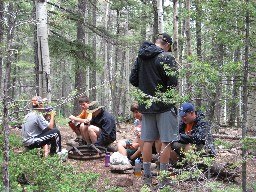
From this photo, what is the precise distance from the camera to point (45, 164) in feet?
14.0

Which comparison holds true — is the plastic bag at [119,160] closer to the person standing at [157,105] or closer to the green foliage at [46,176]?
the person standing at [157,105]

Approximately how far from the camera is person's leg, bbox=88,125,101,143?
712 cm

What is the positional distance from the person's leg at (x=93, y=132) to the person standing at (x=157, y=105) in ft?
7.75

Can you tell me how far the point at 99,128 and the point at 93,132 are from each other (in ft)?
0.75

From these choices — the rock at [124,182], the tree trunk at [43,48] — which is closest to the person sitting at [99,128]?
the tree trunk at [43,48]

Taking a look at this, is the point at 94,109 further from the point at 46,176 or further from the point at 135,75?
the point at 46,176

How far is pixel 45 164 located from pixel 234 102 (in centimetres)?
242

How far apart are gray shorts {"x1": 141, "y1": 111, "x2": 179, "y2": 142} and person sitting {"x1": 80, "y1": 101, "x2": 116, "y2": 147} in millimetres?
2405

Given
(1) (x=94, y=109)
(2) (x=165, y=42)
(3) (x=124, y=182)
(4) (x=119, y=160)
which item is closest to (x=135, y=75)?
(2) (x=165, y=42)

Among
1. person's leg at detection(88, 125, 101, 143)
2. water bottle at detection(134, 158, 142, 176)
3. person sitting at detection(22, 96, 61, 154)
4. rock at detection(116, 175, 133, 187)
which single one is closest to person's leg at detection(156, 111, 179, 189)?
rock at detection(116, 175, 133, 187)

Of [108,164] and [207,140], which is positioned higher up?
[207,140]

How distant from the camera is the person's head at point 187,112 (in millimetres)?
5231

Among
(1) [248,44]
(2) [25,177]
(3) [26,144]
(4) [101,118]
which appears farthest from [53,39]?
(1) [248,44]

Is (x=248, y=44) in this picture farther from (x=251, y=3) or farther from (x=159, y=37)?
(x=159, y=37)
